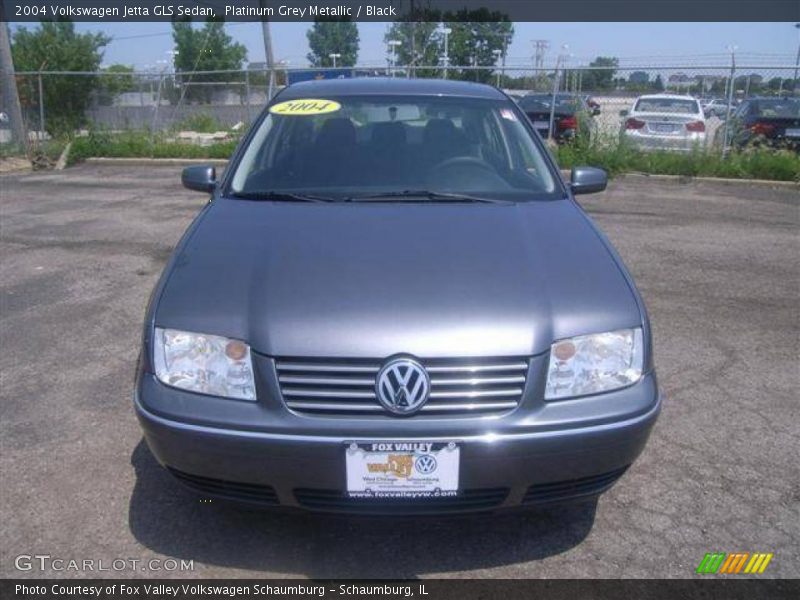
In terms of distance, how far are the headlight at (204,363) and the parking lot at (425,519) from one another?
0.61m

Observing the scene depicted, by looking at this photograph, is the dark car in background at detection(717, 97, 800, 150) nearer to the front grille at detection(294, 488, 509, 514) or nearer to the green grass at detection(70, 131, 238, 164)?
the green grass at detection(70, 131, 238, 164)

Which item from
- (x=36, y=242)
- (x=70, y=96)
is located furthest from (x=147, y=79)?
(x=36, y=242)

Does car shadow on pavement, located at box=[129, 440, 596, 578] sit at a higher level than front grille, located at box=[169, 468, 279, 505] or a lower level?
lower

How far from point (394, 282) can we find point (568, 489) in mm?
910

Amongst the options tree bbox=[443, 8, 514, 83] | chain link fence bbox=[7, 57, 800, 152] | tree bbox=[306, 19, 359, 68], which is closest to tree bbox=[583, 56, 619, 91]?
chain link fence bbox=[7, 57, 800, 152]

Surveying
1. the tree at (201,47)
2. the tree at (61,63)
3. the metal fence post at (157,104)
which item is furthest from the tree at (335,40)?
the metal fence post at (157,104)

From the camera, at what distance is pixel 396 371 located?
88.0 inches

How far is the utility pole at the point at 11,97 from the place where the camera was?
14148 millimetres

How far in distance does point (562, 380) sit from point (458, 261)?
0.61 metres

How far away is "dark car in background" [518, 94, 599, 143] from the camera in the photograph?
12.8 meters

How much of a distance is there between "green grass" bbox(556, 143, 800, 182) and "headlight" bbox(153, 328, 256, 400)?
10.6 meters

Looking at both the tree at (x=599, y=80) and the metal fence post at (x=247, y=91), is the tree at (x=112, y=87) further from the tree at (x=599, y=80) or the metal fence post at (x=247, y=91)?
the tree at (x=599, y=80)

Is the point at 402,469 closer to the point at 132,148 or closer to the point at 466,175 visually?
the point at 466,175

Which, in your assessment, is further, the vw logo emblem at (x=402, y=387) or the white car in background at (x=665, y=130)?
the white car in background at (x=665, y=130)
